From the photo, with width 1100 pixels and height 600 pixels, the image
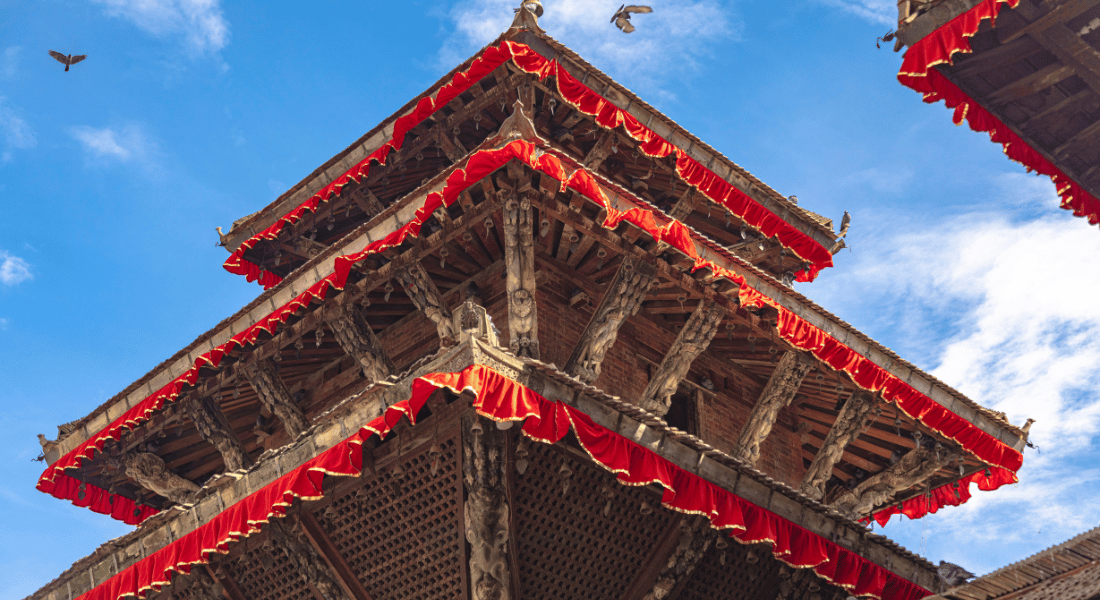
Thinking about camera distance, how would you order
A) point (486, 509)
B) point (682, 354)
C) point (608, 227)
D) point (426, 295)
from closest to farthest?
point (486, 509), point (608, 227), point (426, 295), point (682, 354)

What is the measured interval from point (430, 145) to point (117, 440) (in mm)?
7822

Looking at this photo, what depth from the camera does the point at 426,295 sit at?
1725 centimetres

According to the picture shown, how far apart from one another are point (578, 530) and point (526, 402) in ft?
8.47

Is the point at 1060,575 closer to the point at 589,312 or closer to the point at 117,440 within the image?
the point at 589,312

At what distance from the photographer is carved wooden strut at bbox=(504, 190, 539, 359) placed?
15.6 m

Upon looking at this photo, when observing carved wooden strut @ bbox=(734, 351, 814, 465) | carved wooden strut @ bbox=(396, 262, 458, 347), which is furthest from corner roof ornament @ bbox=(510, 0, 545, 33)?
carved wooden strut @ bbox=(734, 351, 814, 465)

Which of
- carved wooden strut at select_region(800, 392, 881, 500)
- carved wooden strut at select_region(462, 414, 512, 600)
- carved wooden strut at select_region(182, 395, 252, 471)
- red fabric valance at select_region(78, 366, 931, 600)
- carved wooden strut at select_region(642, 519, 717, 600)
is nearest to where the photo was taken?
red fabric valance at select_region(78, 366, 931, 600)

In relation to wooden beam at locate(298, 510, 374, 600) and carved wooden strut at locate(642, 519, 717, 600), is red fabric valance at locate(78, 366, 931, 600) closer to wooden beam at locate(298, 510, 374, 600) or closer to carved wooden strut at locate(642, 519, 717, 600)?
carved wooden strut at locate(642, 519, 717, 600)

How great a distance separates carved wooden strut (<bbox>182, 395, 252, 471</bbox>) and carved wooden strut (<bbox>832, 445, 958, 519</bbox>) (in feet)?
34.8

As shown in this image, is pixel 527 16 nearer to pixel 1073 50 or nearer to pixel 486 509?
pixel 486 509

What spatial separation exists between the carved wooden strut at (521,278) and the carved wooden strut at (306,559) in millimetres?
4111

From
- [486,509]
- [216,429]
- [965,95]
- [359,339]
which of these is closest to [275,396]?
[216,429]

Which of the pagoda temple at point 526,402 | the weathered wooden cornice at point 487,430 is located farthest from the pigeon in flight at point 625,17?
the weathered wooden cornice at point 487,430

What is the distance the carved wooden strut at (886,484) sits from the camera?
19.8 metres
